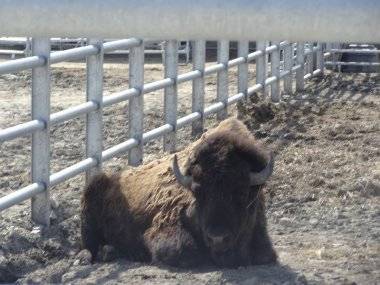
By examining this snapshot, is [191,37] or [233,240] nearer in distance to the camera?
[191,37]

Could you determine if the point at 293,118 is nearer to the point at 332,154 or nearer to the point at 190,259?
the point at 332,154

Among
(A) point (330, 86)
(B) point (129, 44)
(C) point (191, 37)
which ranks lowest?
Answer: (A) point (330, 86)

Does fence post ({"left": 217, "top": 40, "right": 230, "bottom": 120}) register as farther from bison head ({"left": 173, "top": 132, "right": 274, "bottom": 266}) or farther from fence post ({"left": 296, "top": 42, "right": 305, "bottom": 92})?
bison head ({"left": 173, "top": 132, "right": 274, "bottom": 266})

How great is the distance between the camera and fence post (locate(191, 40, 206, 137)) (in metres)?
11.4

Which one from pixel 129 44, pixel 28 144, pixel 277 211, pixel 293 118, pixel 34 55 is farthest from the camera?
pixel 293 118

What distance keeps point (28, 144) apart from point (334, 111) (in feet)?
15.5

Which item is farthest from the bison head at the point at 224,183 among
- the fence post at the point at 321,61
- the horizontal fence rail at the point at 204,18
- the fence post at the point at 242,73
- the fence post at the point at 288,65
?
the fence post at the point at 321,61

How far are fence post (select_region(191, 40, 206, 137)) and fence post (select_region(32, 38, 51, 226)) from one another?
397 cm

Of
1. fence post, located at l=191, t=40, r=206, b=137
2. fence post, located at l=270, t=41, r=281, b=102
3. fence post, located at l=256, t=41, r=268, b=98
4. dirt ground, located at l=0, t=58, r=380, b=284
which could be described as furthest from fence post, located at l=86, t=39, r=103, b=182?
fence post, located at l=270, t=41, r=281, b=102

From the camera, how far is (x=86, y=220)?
25.3ft

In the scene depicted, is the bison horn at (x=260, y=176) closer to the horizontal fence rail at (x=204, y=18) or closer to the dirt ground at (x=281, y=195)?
the dirt ground at (x=281, y=195)

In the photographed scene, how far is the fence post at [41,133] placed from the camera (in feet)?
24.3

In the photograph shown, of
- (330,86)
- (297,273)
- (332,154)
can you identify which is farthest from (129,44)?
(330,86)

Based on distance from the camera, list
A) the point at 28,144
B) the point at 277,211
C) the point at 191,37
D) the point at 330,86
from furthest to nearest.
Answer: the point at 330,86
the point at 28,144
the point at 277,211
the point at 191,37
